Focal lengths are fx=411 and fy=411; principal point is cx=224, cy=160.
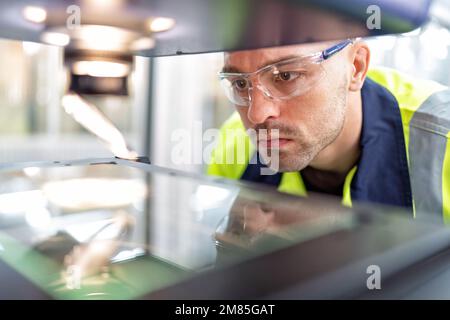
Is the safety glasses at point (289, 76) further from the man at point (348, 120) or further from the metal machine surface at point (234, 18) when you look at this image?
the metal machine surface at point (234, 18)

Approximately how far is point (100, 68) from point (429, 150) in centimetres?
83

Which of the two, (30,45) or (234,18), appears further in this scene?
(30,45)

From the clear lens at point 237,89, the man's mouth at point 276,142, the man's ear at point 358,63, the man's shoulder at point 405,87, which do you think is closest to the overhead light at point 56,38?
the clear lens at point 237,89

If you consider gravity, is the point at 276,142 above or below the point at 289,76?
below

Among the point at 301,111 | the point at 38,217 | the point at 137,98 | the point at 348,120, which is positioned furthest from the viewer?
the point at 137,98

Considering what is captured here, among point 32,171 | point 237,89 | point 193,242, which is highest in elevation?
point 237,89

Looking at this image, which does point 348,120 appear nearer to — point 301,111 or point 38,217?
point 301,111

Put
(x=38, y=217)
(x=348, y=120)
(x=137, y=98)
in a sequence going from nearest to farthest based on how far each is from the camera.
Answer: (x=38, y=217)
(x=348, y=120)
(x=137, y=98)

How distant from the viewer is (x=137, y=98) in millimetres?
1754

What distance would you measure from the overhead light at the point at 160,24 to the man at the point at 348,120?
1.03 ft

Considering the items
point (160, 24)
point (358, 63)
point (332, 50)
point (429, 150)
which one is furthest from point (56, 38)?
point (429, 150)

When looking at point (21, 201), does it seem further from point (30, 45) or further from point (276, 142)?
point (276, 142)
